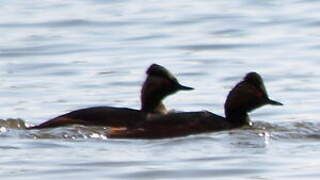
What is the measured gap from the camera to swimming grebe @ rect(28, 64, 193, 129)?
17922mm

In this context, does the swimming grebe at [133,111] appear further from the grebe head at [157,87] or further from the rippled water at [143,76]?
the rippled water at [143,76]

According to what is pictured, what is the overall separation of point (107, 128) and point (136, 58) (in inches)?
271

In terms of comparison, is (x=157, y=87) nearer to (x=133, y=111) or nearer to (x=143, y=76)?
(x=133, y=111)

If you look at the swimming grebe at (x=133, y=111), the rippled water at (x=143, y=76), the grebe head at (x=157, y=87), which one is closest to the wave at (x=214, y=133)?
the rippled water at (x=143, y=76)

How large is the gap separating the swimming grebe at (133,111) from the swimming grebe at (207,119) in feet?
1.15

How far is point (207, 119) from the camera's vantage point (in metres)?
17.7

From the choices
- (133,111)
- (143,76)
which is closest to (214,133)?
(133,111)

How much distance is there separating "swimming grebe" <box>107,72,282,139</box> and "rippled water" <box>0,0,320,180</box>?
0.17m

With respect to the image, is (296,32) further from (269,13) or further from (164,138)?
(164,138)

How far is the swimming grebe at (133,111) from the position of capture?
17.9 metres

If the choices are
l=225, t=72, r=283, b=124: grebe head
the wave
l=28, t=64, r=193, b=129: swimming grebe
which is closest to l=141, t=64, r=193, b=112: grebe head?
l=28, t=64, r=193, b=129: swimming grebe

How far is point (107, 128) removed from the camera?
17.8 meters

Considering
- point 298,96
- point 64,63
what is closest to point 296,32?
point 64,63

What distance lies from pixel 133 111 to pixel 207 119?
101 cm
